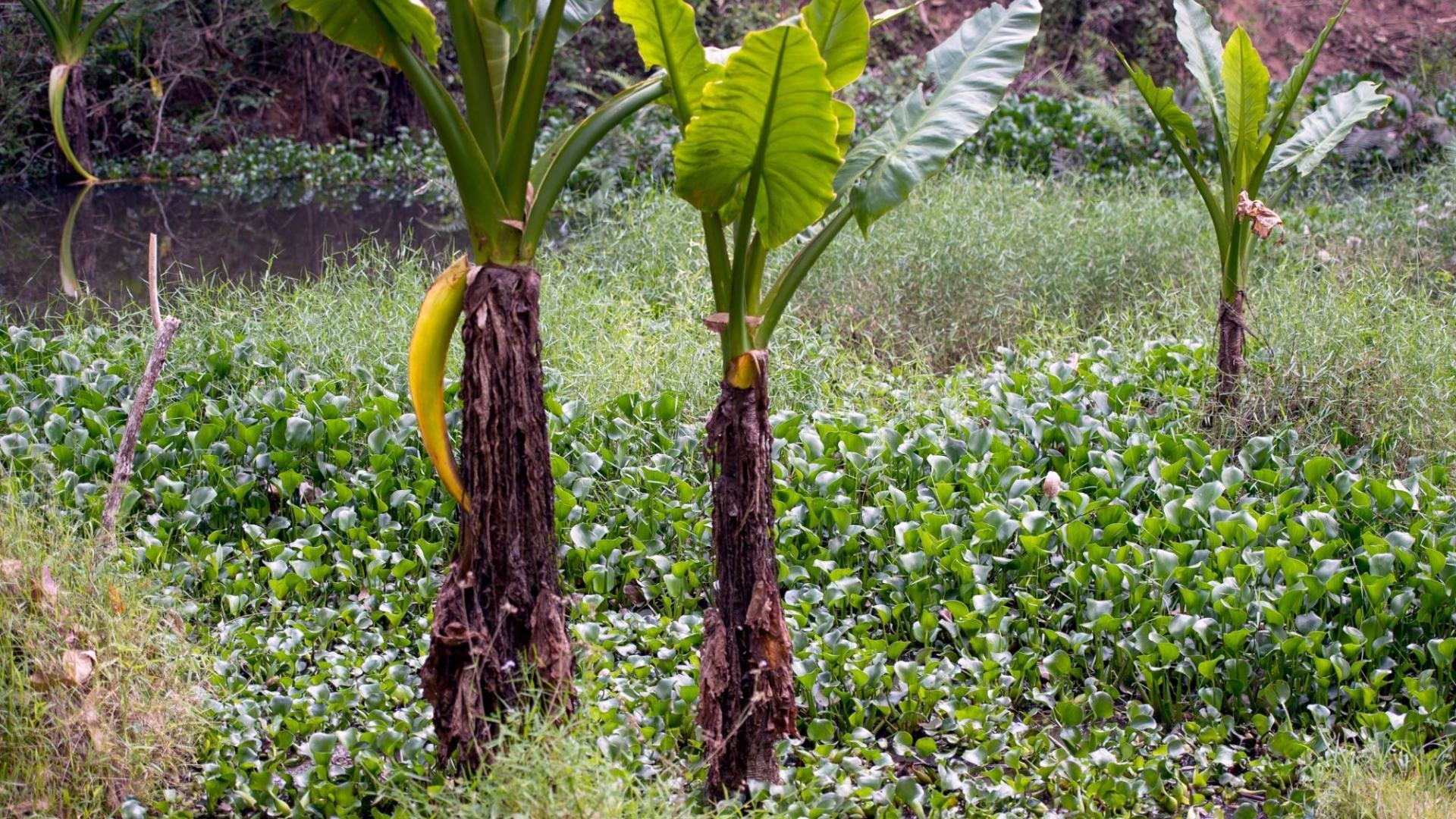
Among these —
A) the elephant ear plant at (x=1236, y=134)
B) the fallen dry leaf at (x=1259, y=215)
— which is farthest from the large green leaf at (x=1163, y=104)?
the fallen dry leaf at (x=1259, y=215)

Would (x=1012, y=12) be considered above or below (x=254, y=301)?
above

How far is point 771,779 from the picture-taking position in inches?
95.6

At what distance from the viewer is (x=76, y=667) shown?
243cm

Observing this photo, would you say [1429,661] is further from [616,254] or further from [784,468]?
[616,254]

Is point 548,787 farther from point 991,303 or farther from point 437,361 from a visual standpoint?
point 991,303

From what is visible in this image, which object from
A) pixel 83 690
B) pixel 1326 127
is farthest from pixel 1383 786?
pixel 1326 127

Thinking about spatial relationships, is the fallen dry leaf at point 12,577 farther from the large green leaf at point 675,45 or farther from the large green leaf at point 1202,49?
the large green leaf at point 1202,49

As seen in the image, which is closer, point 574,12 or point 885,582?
point 574,12

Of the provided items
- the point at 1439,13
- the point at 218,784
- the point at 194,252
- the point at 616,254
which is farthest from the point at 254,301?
the point at 1439,13

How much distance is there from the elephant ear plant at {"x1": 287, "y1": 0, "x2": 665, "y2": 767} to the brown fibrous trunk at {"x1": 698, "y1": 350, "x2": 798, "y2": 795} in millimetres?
313

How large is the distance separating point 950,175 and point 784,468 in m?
4.50

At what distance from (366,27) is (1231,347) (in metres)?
3.05

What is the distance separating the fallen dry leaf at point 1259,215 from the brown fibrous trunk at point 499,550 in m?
2.59

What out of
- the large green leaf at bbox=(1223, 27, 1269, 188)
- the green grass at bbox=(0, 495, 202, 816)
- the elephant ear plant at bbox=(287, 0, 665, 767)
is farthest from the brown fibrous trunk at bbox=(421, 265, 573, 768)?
the large green leaf at bbox=(1223, 27, 1269, 188)
